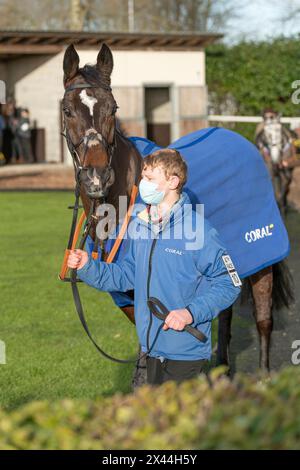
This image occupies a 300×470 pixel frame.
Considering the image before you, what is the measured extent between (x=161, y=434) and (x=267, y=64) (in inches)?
1258

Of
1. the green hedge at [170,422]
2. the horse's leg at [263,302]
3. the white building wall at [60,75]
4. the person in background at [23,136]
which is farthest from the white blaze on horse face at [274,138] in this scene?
the green hedge at [170,422]

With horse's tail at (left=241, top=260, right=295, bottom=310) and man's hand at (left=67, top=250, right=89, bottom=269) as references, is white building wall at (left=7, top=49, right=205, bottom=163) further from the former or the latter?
man's hand at (left=67, top=250, right=89, bottom=269)

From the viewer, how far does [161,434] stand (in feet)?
7.04


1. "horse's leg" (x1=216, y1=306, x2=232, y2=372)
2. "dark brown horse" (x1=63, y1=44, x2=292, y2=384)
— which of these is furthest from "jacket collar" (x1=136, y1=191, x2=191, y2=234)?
"horse's leg" (x1=216, y1=306, x2=232, y2=372)

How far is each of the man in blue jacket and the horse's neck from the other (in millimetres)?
991

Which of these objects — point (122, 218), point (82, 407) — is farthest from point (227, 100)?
point (82, 407)

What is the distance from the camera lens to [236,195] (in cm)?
619

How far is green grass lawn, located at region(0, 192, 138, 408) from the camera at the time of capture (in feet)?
20.3

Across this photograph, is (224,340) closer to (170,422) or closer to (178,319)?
(178,319)

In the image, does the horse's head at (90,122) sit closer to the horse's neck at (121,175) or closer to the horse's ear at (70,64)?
the horse's ear at (70,64)

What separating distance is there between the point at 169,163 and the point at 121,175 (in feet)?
4.13

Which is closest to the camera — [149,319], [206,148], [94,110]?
[149,319]

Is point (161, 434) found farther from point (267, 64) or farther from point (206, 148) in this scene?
point (267, 64)

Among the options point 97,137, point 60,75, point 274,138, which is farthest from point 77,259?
point 60,75
